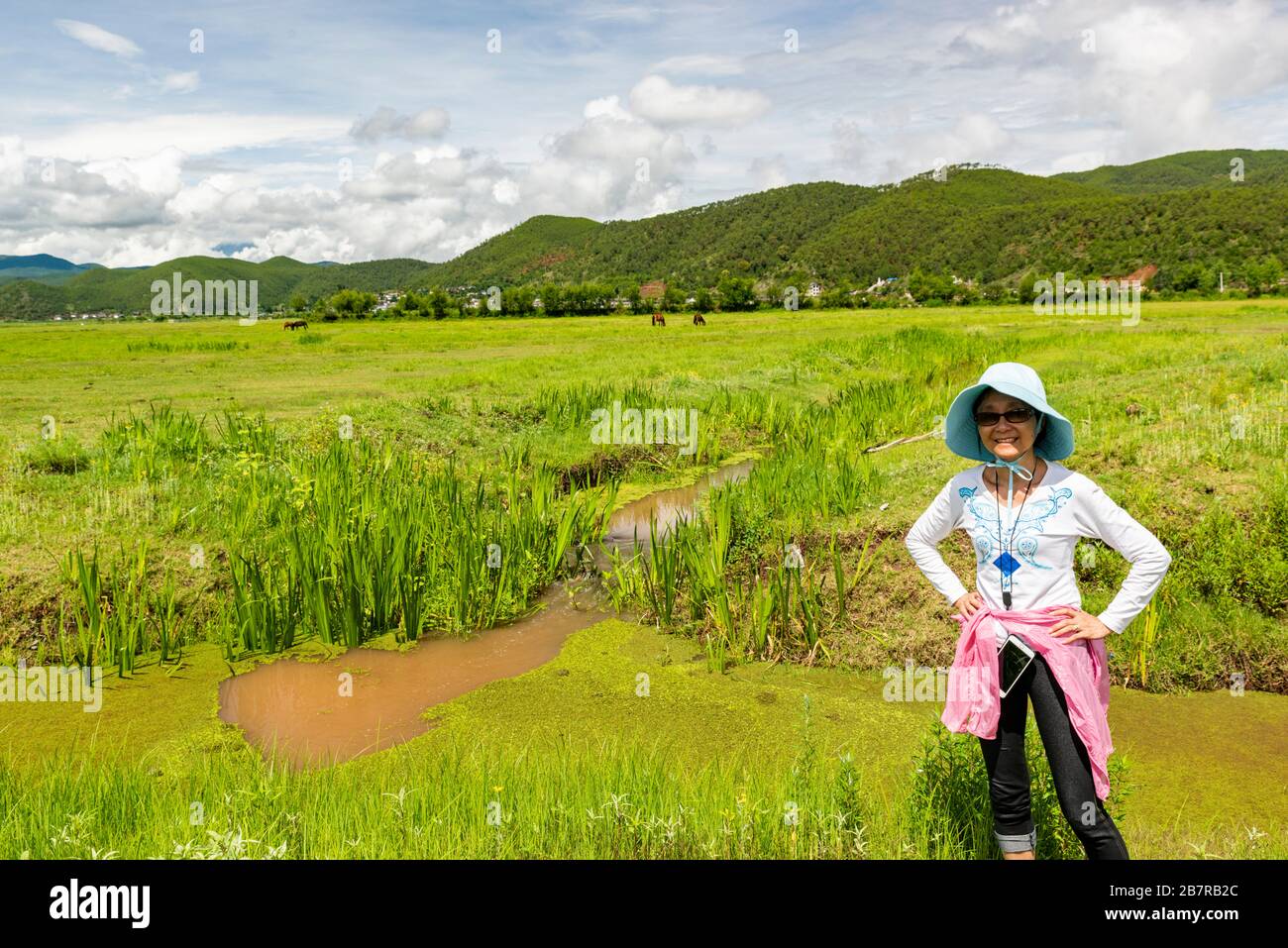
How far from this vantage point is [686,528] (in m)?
7.93

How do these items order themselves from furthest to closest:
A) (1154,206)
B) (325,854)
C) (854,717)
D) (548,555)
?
(1154,206), (548,555), (854,717), (325,854)

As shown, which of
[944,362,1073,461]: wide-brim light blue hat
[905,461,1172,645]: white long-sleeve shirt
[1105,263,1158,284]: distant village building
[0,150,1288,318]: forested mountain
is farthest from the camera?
[0,150,1288,318]: forested mountain

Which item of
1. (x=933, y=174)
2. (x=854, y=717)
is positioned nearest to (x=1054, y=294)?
Answer: (x=854, y=717)

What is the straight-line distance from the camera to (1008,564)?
Answer: 2.94 metres

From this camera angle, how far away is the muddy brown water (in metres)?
5.88

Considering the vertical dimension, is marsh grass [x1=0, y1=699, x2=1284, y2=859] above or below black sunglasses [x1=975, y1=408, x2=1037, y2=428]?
below

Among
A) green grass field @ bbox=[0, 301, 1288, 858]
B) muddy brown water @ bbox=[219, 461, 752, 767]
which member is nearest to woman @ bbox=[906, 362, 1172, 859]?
green grass field @ bbox=[0, 301, 1288, 858]

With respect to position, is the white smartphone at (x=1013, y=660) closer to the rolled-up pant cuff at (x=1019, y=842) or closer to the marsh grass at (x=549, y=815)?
the rolled-up pant cuff at (x=1019, y=842)

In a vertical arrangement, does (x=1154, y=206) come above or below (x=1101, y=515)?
above

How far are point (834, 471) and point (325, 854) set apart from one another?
24.6 feet

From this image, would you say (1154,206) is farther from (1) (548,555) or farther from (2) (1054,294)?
(1) (548,555)

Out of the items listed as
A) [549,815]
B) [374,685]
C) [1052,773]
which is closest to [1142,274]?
[374,685]

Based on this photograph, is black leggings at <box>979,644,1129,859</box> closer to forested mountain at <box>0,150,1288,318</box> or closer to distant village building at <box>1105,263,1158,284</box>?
forested mountain at <box>0,150,1288,318</box>

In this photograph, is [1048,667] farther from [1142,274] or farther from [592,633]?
[1142,274]
